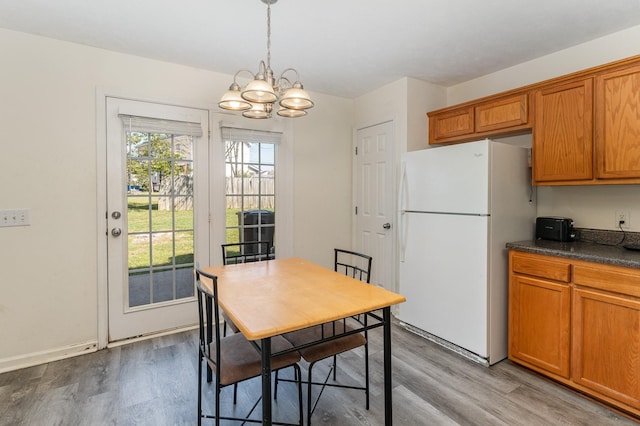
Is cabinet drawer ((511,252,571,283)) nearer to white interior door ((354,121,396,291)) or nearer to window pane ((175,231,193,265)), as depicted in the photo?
white interior door ((354,121,396,291))

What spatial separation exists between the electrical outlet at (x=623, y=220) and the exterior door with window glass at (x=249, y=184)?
2920mm

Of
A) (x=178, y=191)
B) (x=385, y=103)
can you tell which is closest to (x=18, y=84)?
(x=178, y=191)

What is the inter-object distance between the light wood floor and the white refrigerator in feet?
0.81

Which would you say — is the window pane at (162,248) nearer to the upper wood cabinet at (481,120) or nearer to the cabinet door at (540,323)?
the upper wood cabinet at (481,120)

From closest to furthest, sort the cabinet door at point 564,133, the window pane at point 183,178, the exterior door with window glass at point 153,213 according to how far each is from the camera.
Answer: the cabinet door at point 564,133 → the exterior door with window glass at point 153,213 → the window pane at point 183,178

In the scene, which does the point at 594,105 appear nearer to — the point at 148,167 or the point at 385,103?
the point at 385,103

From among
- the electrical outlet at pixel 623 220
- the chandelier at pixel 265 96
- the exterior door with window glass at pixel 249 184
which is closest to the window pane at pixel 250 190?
the exterior door with window glass at pixel 249 184

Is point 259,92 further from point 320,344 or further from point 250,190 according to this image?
point 250,190

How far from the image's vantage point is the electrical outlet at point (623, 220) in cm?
239

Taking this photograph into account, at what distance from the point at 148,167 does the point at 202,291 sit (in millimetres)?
1816

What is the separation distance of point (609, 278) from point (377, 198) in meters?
2.16

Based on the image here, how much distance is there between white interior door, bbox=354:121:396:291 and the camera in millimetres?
3574

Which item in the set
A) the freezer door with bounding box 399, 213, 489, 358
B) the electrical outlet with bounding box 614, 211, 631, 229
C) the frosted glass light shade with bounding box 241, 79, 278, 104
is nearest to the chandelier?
the frosted glass light shade with bounding box 241, 79, 278, 104

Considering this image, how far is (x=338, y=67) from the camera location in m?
3.11
